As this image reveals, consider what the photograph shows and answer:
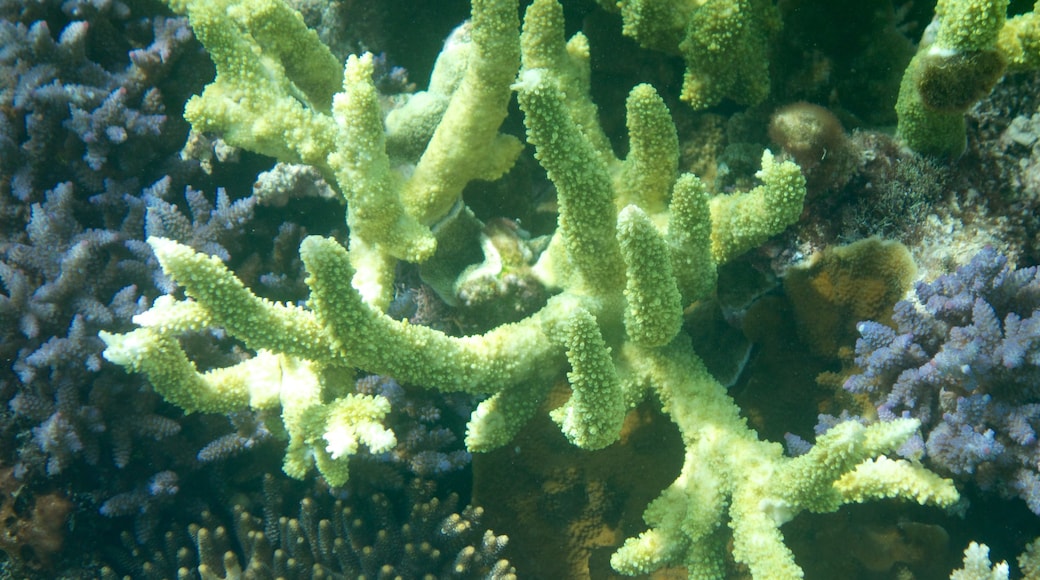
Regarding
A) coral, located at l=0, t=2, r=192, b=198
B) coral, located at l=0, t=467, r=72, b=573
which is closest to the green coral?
coral, located at l=0, t=2, r=192, b=198

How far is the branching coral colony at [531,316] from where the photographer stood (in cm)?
230

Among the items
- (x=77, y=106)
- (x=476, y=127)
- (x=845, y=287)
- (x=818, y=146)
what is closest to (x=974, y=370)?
(x=845, y=287)

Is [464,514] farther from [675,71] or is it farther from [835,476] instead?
[675,71]

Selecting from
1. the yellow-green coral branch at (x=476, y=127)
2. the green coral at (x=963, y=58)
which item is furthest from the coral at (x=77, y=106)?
the green coral at (x=963, y=58)

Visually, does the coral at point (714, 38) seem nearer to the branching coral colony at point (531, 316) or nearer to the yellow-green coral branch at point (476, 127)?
the branching coral colony at point (531, 316)

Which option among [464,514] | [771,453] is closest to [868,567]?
[771,453]

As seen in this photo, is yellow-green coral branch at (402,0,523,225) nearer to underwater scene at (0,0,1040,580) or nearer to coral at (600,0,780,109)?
underwater scene at (0,0,1040,580)

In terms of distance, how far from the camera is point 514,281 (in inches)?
119

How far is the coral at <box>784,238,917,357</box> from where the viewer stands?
265 cm

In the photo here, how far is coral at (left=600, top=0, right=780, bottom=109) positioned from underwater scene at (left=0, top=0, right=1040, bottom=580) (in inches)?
0.7

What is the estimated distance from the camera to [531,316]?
2.95 metres

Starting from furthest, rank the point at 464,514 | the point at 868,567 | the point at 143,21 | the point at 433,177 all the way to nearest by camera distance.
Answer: the point at 143,21
the point at 464,514
the point at 433,177
the point at 868,567

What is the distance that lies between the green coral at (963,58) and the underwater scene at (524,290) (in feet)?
0.04

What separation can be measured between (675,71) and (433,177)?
1.43 m
